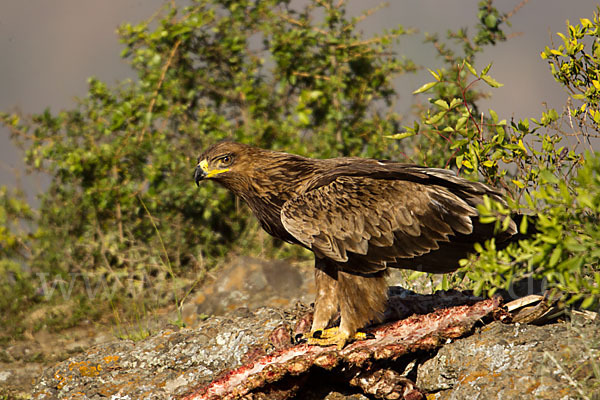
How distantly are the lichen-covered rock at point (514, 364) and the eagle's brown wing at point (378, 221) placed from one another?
2.50ft

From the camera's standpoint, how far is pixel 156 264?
29.2ft

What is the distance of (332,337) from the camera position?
4891mm

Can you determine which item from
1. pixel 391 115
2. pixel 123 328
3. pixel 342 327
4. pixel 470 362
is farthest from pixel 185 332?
pixel 391 115

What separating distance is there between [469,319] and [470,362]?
345mm

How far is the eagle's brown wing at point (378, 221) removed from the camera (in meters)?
4.74

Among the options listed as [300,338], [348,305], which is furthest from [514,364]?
[300,338]

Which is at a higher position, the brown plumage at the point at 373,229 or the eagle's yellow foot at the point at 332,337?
the brown plumage at the point at 373,229

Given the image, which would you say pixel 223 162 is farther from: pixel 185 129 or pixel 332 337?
pixel 185 129

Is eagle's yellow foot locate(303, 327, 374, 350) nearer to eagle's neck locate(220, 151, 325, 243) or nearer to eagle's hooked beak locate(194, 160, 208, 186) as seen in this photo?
eagle's neck locate(220, 151, 325, 243)

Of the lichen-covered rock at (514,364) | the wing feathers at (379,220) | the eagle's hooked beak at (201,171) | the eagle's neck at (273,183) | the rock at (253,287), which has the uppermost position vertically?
the eagle's hooked beak at (201,171)

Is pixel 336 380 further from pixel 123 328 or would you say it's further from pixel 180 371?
pixel 123 328

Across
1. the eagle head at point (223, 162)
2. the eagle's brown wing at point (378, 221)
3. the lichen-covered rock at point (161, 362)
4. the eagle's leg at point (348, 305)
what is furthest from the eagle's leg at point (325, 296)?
the eagle head at point (223, 162)

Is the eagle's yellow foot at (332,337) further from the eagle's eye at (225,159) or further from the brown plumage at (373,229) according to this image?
the eagle's eye at (225,159)

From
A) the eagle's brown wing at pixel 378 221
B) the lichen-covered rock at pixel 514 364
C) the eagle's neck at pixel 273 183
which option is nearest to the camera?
the lichen-covered rock at pixel 514 364
